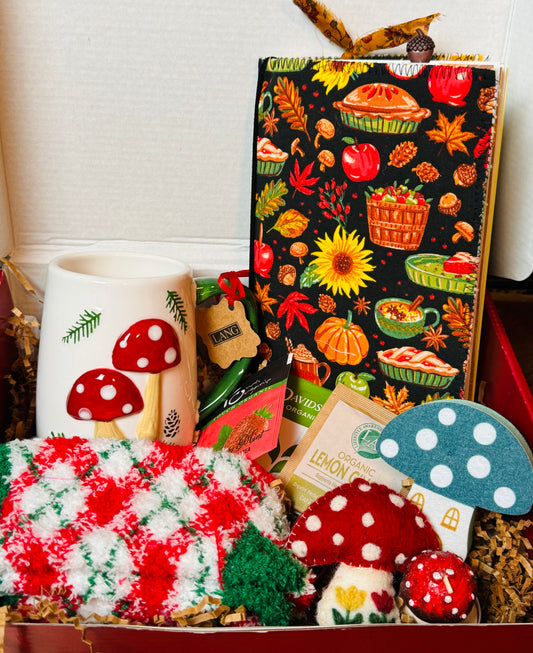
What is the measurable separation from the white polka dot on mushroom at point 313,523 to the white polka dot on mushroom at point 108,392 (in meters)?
0.24

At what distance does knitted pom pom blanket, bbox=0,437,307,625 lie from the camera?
501 mm

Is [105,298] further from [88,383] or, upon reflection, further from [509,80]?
[509,80]

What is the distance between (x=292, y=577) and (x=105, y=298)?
0.33 metres

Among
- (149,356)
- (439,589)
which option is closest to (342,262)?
(149,356)

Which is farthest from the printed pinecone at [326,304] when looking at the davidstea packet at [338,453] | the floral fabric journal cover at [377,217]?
the davidstea packet at [338,453]

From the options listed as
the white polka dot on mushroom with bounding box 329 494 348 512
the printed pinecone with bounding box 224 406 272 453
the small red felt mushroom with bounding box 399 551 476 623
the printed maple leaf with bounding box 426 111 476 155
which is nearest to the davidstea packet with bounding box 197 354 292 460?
the printed pinecone with bounding box 224 406 272 453

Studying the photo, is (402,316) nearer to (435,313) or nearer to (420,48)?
(435,313)

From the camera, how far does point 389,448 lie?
0.61 metres

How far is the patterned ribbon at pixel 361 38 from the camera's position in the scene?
67cm

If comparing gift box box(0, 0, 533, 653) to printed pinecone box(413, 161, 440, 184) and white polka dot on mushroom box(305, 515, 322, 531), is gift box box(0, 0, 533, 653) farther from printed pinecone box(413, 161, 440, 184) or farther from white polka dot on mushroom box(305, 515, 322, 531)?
white polka dot on mushroom box(305, 515, 322, 531)

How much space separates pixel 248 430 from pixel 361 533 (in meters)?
0.18

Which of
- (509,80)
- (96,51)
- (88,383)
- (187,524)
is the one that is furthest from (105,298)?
(509,80)

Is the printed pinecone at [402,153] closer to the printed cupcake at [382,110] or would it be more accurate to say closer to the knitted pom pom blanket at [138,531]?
the printed cupcake at [382,110]

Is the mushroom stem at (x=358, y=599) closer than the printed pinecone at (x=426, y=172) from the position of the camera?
Yes
